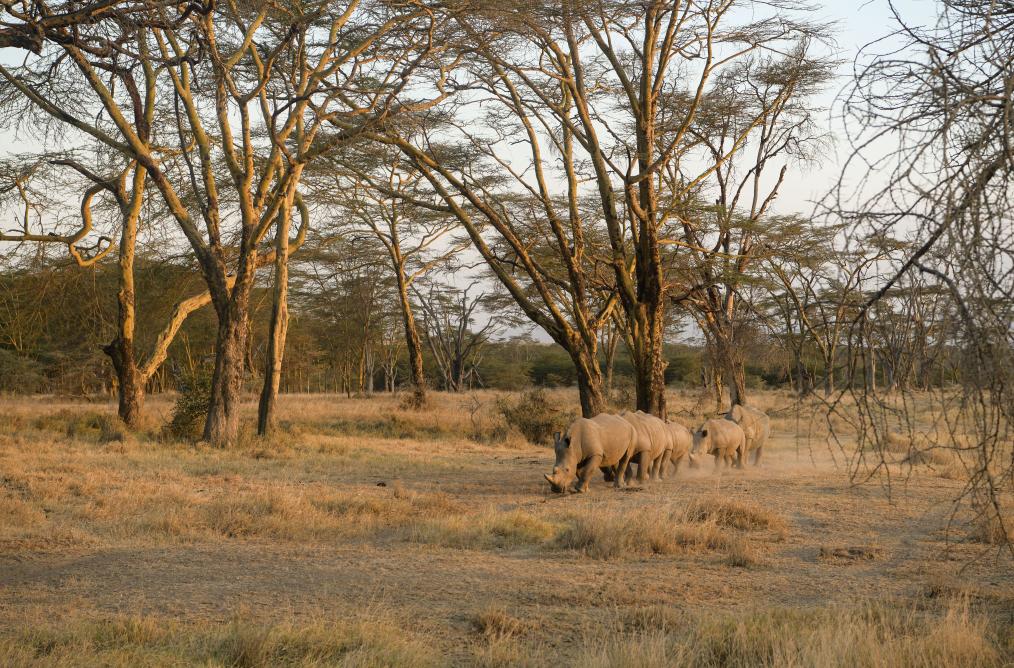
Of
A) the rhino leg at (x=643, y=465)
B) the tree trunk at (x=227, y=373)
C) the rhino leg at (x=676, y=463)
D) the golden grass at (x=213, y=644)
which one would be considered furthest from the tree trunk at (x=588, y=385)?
the golden grass at (x=213, y=644)

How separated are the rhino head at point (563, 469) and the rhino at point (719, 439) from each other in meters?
3.23

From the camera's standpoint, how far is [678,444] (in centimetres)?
1246

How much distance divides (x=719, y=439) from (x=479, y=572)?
7919mm

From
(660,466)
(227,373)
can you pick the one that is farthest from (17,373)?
(660,466)

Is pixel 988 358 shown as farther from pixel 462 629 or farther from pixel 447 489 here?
pixel 447 489

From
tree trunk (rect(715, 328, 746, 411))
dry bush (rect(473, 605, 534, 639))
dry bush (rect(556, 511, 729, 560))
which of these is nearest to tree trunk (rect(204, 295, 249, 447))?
dry bush (rect(556, 511, 729, 560))

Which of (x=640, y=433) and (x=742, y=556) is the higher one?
(x=640, y=433)

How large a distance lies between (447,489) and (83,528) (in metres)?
4.34

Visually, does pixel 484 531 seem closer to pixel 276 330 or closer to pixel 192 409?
pixel 276 330

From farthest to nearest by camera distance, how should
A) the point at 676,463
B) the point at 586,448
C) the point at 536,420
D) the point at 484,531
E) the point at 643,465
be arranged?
1. the point at 536,420
2. the point at 676,463
3. the point at 643,465
4. the point at 586,448
5. the point at 484,531

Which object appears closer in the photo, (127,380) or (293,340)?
(127,380)

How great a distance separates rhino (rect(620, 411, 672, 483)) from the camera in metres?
11.5

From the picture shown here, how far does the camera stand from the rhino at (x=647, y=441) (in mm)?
11516

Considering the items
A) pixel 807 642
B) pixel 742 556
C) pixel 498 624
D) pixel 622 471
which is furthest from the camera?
pixel 622 471
